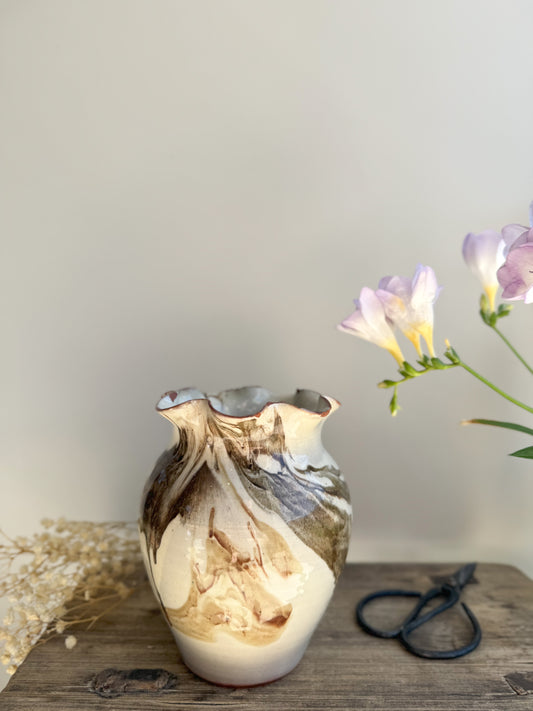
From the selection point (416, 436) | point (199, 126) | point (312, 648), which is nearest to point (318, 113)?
point (199, 126)

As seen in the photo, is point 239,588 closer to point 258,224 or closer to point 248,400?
point 248,400

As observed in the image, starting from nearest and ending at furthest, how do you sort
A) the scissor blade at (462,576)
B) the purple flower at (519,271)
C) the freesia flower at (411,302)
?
Result: the purple flower at (519,271), the freesia flower at (411,302), the scissor blade at (462,576)

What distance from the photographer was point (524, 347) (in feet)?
2.58

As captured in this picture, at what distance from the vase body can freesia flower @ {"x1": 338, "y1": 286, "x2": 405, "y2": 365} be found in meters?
0.08

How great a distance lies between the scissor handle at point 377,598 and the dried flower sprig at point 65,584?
283mm

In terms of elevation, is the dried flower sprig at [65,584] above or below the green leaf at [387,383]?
below

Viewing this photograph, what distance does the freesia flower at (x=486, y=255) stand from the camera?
0.61m

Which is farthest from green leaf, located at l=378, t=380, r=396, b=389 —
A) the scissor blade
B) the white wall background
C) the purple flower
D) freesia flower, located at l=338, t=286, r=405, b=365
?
the scissor blade

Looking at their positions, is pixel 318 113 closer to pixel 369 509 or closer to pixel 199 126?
pixel 199 126

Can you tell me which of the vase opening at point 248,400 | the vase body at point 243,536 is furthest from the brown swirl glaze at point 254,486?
the vase opening at point 248,400

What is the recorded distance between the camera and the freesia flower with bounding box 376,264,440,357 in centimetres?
56

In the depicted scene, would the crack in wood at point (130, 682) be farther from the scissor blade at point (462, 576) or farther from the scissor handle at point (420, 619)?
the scissor blade at point (462, 576)

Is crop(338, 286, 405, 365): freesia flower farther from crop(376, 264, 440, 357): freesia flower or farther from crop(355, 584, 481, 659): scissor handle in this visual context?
crop(355, 584, 481, 659): scissor handle

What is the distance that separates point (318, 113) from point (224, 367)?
1.18 feet
